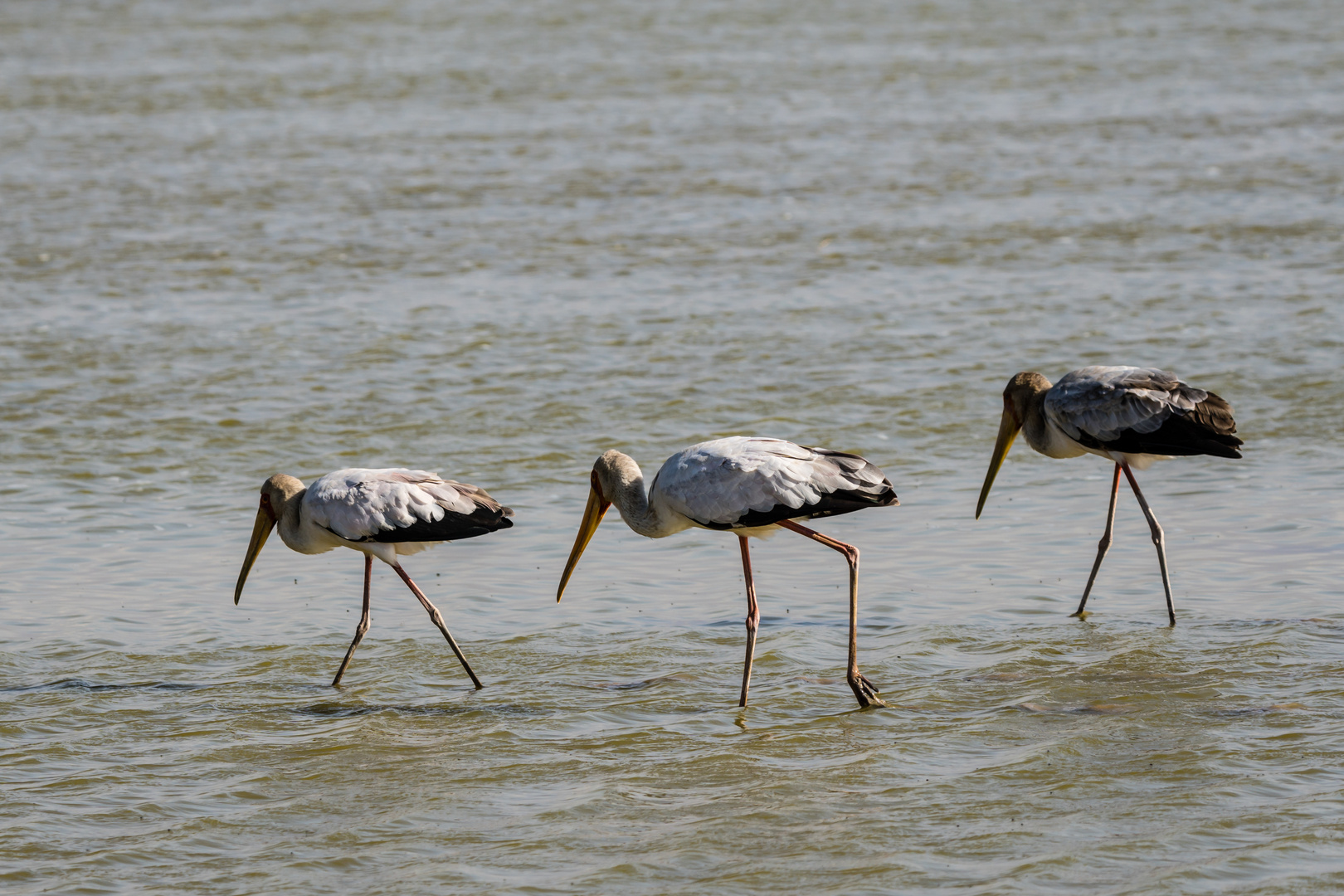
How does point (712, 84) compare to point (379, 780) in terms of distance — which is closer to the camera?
point (379, 780)

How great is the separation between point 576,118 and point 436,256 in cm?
703

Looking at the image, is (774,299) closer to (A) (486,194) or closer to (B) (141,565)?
(A) (486,194)

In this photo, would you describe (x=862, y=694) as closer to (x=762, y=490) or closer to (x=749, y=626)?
(x=749, y=626)

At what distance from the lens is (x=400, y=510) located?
7449 millimetres

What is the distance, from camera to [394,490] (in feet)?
24.7

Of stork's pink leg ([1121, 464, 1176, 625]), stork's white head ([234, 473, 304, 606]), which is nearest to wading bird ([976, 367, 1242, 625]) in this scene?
stork's pink leg ([1121, 464, 1176, 625])

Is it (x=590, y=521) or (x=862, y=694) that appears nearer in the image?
(x=862, y=694)

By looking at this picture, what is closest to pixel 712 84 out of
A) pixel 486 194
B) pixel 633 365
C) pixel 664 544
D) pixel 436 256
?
pixel 486 194

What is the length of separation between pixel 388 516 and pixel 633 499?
1027 millimetres

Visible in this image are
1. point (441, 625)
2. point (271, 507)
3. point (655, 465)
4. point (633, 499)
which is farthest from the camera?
point (655, 465)

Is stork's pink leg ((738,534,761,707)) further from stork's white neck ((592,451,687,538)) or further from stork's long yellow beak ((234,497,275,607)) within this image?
stork's long yellow beak ((234,497,275,607))

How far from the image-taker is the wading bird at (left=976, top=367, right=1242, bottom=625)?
8.24 meters

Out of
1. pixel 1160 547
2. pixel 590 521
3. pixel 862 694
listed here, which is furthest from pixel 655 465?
pixel 862 694

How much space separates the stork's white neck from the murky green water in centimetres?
59
